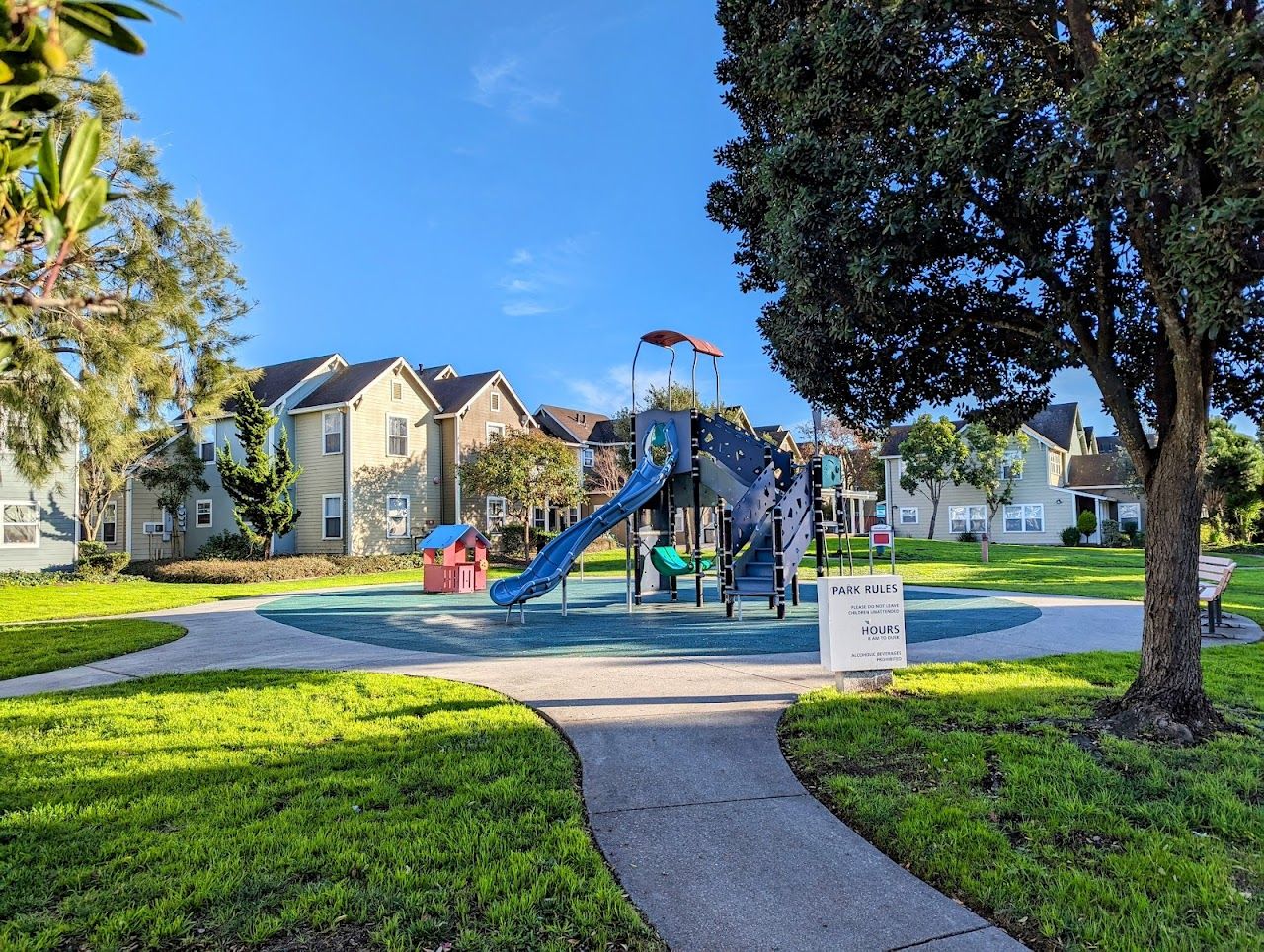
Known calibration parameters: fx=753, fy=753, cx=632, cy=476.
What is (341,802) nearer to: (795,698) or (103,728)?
(103,728)

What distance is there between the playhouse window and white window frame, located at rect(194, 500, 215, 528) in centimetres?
748

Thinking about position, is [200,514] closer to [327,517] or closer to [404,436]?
[327,517]

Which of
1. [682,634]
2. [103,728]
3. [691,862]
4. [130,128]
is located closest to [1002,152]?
[691,862]

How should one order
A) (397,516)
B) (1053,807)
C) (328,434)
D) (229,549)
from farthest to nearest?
(397,516) → (328,434) → (229,549) → (1053,807)

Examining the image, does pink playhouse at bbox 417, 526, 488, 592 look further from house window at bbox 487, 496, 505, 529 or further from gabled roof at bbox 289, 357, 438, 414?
house window at bbox 487, 496, 505, 529

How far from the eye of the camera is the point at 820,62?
6.37 meters

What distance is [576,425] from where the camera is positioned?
41.0m

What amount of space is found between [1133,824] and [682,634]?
23.7 ft

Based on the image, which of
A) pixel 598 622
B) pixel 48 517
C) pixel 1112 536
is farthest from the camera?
pixel 1112 536

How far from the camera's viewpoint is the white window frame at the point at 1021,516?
3969 centimetres

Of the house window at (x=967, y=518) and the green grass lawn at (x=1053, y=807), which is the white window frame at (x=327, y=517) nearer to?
the green grass lawn at (x=1053, y=807)

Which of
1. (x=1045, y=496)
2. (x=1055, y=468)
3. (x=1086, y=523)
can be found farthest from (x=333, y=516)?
(x=1055, y=468)

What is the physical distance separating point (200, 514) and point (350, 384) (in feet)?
27.9

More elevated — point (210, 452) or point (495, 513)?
point (210, 452)
